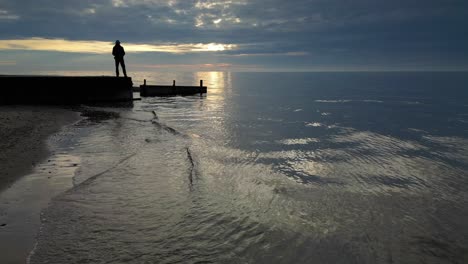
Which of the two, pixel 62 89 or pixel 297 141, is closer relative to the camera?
pixel 297 141

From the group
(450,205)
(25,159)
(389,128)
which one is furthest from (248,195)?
(389,128)

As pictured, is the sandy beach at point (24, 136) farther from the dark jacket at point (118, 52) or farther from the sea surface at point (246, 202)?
the dark jacket at point (118, 52)

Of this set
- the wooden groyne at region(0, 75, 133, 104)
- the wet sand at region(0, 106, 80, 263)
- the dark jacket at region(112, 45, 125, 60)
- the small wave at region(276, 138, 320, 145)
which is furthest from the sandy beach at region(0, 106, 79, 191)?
the small wave at region(276, 138, 320, 145)

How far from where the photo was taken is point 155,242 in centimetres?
564

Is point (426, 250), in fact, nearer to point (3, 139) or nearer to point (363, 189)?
point (363, 189)

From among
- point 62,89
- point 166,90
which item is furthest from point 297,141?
point 166,90

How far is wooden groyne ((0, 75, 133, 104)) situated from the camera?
21.4 m

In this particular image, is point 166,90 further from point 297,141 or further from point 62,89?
point 297,141

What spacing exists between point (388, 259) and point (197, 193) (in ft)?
14.6

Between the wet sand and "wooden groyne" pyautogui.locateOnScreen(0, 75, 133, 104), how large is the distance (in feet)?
22.8

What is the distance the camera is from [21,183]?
307 inches

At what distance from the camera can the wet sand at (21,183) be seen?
5.22 meters

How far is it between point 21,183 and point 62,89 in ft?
59.0

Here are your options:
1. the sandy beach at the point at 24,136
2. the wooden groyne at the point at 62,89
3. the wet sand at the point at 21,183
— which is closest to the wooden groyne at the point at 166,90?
the wooden groyne at the point at 62,89
